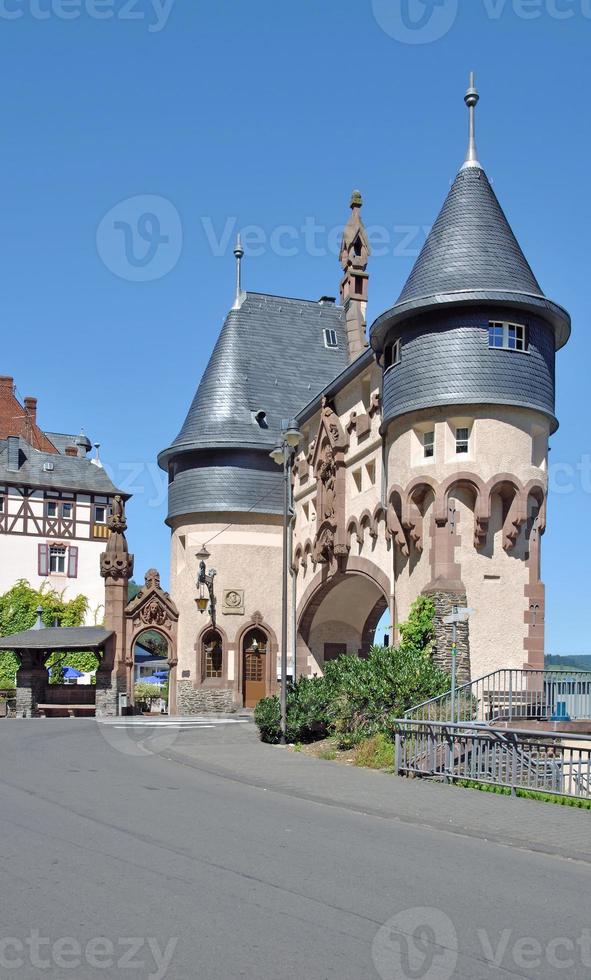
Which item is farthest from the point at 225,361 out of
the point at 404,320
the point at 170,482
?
the point at 404,320

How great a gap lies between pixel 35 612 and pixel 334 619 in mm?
23490

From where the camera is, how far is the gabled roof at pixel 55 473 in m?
60.3

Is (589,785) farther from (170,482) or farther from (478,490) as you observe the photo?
(170,482)

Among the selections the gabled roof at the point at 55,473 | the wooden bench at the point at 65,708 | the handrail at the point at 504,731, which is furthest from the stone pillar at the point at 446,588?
the gabled roof at the point at 55,473

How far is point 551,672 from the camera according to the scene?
24547 mm

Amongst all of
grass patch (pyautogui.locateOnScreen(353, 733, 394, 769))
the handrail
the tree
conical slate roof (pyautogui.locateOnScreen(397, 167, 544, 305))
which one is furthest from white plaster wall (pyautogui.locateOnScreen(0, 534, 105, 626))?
the handrail

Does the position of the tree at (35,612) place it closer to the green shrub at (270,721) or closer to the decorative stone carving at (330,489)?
the decorative stone carving at (330,489)

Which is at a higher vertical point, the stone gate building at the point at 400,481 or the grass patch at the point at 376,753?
the stone gate building at the point at 400,481

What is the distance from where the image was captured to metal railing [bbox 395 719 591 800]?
14562mm

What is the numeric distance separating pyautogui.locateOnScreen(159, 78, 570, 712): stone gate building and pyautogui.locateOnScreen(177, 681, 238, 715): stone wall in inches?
3.0

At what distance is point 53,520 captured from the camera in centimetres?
6097

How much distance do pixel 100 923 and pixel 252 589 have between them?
116 ft

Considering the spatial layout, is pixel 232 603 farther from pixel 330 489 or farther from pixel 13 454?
pixel 13 454

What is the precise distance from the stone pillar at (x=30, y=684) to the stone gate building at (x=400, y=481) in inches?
213
